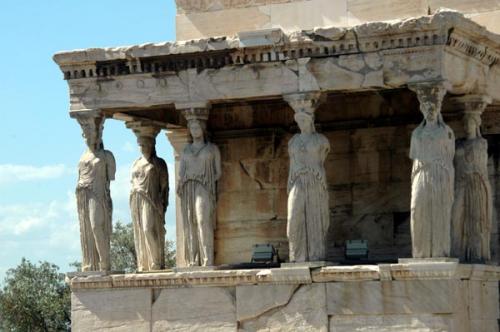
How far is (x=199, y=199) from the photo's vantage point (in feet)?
74.3

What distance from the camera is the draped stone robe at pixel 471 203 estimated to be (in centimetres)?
2242

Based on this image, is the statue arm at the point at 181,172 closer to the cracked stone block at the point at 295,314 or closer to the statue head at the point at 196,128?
the statue head at the point at 196,128

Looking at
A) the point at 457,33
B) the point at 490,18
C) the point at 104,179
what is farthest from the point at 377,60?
the point at 104,179

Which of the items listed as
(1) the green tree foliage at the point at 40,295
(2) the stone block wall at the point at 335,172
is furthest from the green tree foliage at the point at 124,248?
(2) the stone block wall at the point at 335,172

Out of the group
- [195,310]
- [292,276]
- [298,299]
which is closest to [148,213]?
[195,310]

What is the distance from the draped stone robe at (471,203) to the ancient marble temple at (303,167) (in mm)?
19

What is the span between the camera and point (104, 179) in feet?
76.3

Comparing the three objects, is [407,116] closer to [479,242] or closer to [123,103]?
[479,242]

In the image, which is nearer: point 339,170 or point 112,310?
point 112,310

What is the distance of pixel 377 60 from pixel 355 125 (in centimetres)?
294

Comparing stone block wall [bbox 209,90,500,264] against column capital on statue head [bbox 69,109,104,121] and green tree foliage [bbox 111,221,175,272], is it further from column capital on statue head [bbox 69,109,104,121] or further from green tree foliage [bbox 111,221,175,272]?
green tree foliage [bbox 111,221,175,272]

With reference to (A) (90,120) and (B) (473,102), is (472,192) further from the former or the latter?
(A) (90,120)

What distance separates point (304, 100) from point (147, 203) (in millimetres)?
3250

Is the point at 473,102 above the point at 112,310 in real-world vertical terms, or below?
above
